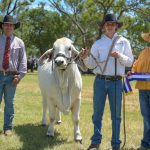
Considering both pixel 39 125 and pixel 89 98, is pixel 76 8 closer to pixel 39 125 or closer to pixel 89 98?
pixel 89 98

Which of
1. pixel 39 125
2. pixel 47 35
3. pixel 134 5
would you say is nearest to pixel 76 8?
pixel 134 5

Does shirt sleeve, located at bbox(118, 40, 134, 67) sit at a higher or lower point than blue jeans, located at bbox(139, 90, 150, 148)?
higher

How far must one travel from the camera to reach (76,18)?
174 ft

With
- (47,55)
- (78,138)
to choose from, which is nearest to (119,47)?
(47,55)

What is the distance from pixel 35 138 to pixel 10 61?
5.66ft

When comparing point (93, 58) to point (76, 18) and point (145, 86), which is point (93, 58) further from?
point (76, 18)

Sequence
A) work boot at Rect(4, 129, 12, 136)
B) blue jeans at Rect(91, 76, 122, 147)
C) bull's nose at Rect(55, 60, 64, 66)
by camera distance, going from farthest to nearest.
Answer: work boot at Rect(4, 129, 12, 136), bull's nose at Rect(55, 60, 64, 66), blue jeans at Rect(91, 76, 122, 147)

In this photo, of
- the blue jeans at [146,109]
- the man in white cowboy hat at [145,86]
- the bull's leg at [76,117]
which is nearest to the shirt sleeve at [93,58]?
the man in white cowboy hat at [145,86]

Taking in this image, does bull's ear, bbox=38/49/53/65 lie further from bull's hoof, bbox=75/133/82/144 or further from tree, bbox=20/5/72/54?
tree, bbox=20/5/72/54

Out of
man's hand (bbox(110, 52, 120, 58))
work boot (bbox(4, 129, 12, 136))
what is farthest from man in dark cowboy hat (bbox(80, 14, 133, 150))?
work boot (bbox(4, 129, 12, 136))

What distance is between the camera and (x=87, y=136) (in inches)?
382

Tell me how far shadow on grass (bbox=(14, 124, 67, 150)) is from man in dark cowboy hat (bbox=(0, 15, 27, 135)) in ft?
1.70

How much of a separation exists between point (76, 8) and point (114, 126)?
4569cm

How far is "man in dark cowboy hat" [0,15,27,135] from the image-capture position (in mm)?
9258
